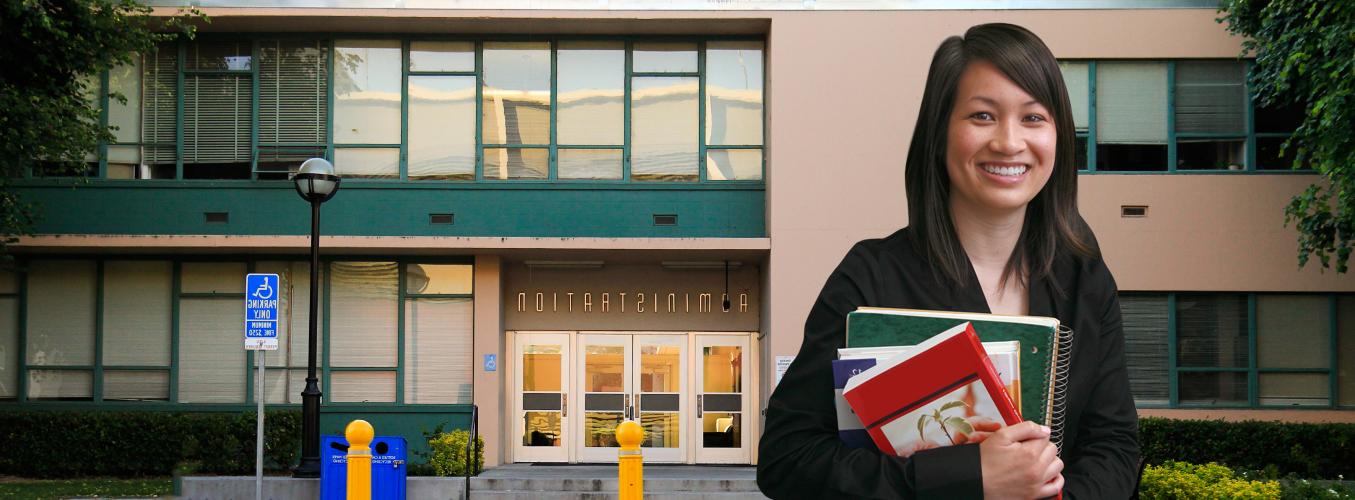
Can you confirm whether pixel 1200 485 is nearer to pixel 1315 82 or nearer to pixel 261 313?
pixel 1315 82

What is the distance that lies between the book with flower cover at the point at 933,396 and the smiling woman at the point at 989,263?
0.33 feet

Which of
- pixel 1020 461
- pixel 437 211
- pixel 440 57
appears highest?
pixel 440 57

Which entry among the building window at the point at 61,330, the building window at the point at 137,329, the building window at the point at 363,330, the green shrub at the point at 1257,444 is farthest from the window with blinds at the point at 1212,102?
the building window at the point at 61,330

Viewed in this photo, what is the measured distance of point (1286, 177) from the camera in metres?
23.1

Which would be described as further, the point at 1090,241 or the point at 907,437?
the point at 1090,241

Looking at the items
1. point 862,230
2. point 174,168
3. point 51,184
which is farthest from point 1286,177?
point 51,184

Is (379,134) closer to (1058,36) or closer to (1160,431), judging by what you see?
(1058,36)

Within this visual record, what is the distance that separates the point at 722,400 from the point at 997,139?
902 inches

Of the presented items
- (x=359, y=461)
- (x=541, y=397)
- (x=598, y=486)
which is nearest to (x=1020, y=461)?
(x=359, y=461)

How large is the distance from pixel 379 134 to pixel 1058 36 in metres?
11.5

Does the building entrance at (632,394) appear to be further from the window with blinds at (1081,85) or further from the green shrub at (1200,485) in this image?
the green shrub at (1200,485)

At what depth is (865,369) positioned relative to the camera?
2.26m

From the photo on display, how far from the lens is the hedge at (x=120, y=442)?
22578 millimetres

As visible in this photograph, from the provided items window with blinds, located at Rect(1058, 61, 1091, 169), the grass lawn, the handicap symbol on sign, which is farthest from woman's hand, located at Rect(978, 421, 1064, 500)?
window with blinds, located at Rect(1058, 61, 1091, 169)
